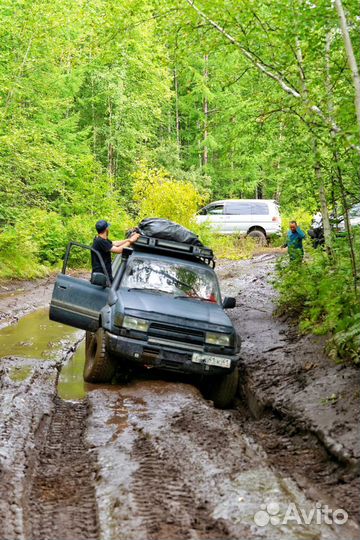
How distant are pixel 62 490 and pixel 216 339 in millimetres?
3795

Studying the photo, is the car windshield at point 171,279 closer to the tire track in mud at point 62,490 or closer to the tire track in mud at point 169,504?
the tire track in mud at point 62,490

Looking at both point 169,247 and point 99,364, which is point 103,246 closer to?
point 169,247

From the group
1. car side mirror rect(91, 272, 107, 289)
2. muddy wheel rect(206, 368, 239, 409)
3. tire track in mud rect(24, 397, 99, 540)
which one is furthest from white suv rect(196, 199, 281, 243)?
tire track in mud rect(24, 397, 99, 540)

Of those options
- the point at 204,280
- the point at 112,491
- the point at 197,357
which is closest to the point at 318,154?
the point at 204,280

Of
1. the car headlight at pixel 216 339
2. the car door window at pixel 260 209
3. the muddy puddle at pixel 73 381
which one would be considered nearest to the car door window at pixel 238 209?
the car door window at pixel 260 209

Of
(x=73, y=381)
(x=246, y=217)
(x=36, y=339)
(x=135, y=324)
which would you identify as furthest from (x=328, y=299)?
(x=246, y=217)

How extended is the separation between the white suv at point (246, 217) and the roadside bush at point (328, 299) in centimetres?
1645

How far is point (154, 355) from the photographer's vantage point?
7699mm

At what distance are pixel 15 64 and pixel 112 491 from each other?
19358 millimetres

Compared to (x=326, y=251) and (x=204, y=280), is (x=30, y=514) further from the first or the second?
(x=326, y=251)

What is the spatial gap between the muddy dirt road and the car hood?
931 millimetres

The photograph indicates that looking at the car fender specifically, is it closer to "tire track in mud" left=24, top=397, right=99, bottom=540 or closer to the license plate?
the license plate

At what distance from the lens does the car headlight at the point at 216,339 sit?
26.0 feet

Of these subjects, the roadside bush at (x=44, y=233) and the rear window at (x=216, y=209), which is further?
the rear window at (x=216, y=209)
